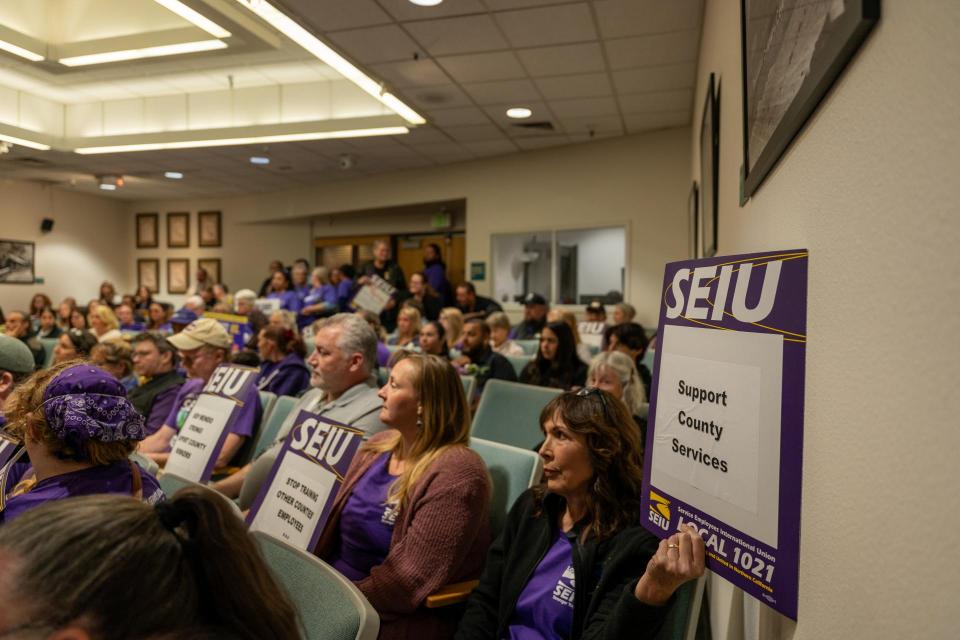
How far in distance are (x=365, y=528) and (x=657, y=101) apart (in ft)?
16.1

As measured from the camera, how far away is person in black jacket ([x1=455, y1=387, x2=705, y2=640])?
4.86 ft

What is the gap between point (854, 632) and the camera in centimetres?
68

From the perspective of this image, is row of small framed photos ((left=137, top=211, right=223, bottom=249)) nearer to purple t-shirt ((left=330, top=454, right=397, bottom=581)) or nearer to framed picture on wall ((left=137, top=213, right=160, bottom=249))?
framed picture on wall ((left=137, top=213, right=160, bottom=249))

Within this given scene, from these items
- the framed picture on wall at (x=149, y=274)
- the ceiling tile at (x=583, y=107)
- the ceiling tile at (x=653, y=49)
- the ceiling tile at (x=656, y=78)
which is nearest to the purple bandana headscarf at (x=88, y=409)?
the ceiling tile at (x=653, y=49)

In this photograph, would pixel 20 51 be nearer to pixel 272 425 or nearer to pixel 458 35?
pixel 458 35

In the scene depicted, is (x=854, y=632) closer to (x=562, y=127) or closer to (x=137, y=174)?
(x=562, y=127)

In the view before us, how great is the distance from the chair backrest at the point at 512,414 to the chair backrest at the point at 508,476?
802 millimetres

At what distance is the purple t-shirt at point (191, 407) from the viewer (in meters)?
3.05

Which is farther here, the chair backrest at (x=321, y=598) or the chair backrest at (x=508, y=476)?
the chair backrest at (x=508, y=476)

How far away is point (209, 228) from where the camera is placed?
1202cm

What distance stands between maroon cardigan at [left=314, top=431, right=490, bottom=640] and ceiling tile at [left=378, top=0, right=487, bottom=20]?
2857 millimetres

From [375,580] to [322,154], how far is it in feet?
23.2

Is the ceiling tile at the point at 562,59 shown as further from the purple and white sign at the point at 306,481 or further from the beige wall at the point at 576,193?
the purple and white sign at the point at 306,481

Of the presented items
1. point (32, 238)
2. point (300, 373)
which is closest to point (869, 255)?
point (300, 373)
